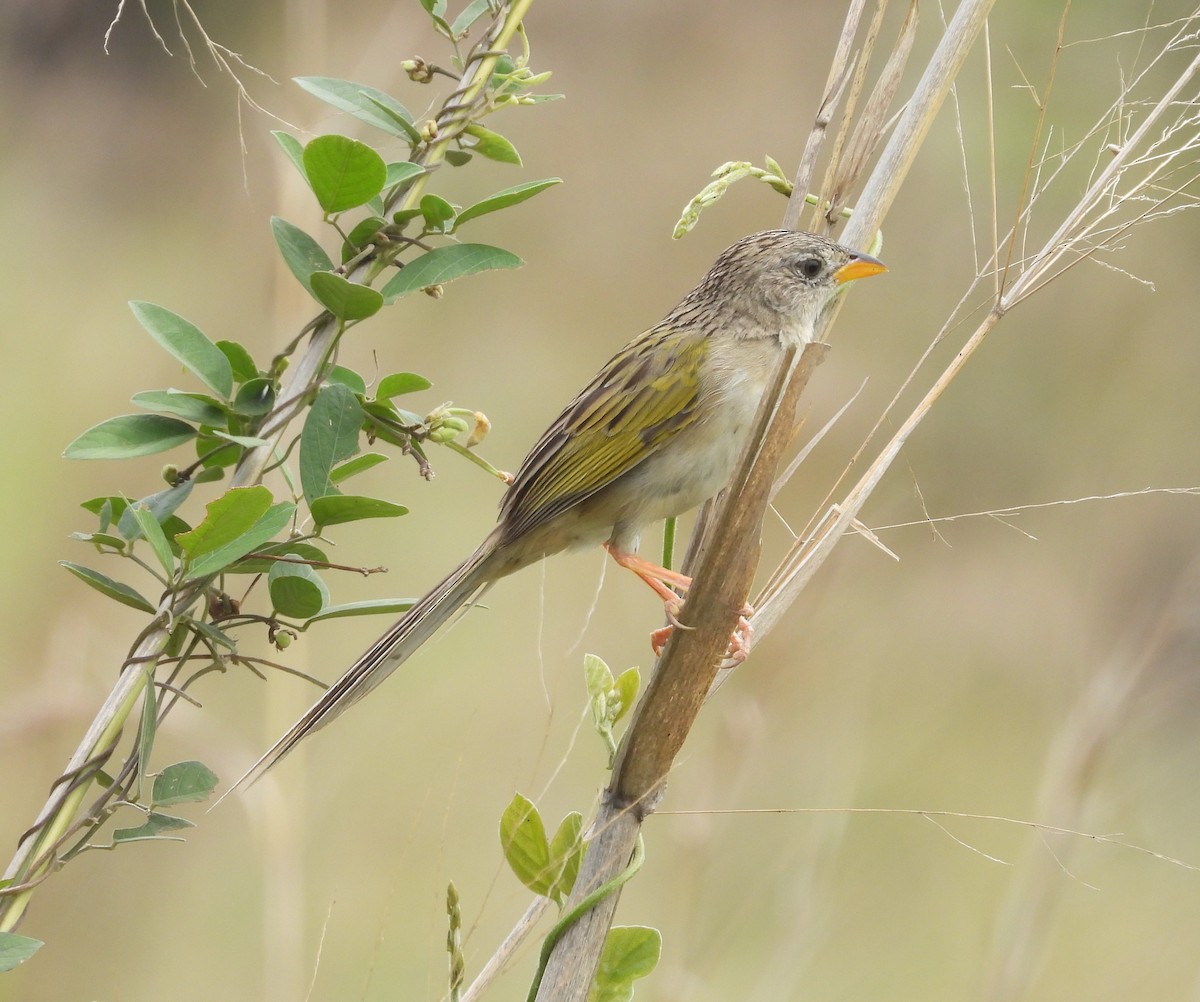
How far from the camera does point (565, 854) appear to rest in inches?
50.4

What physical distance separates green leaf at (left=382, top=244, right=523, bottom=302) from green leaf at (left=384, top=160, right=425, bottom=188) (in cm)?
9

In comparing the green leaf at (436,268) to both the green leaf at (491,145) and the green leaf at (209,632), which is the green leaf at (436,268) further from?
the green leaf at (209,632)

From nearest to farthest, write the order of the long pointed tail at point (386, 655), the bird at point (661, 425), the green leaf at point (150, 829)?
the green leaf at point (150, 829) < the long pointed tail at point (386, 655) < the bird at point (661, 425)

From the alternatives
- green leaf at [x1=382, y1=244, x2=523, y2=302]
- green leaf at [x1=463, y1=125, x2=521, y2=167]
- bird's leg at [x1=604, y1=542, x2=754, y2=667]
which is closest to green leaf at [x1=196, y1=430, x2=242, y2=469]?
green leaf at [x1=382, y1=244, x2=523, y2=302]

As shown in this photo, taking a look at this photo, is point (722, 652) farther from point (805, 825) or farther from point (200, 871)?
point (200, 871)

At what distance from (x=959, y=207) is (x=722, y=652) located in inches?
258

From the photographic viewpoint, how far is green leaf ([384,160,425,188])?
1.38m

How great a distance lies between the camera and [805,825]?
421 centimetres

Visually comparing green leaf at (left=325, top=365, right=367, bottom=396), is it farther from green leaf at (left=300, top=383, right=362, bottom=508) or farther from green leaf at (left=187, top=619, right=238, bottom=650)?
green leaf at (left=187, top=619, right=238, bottom=650)

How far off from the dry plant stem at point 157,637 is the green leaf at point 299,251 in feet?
0.22

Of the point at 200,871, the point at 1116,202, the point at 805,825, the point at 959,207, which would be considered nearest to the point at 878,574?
the point at 959,207

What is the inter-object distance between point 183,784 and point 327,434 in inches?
16.4

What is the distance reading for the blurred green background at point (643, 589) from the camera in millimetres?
3072

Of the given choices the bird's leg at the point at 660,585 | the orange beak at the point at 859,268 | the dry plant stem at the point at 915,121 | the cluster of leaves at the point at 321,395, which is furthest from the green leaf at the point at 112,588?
the orange beak at the point at 859,268
